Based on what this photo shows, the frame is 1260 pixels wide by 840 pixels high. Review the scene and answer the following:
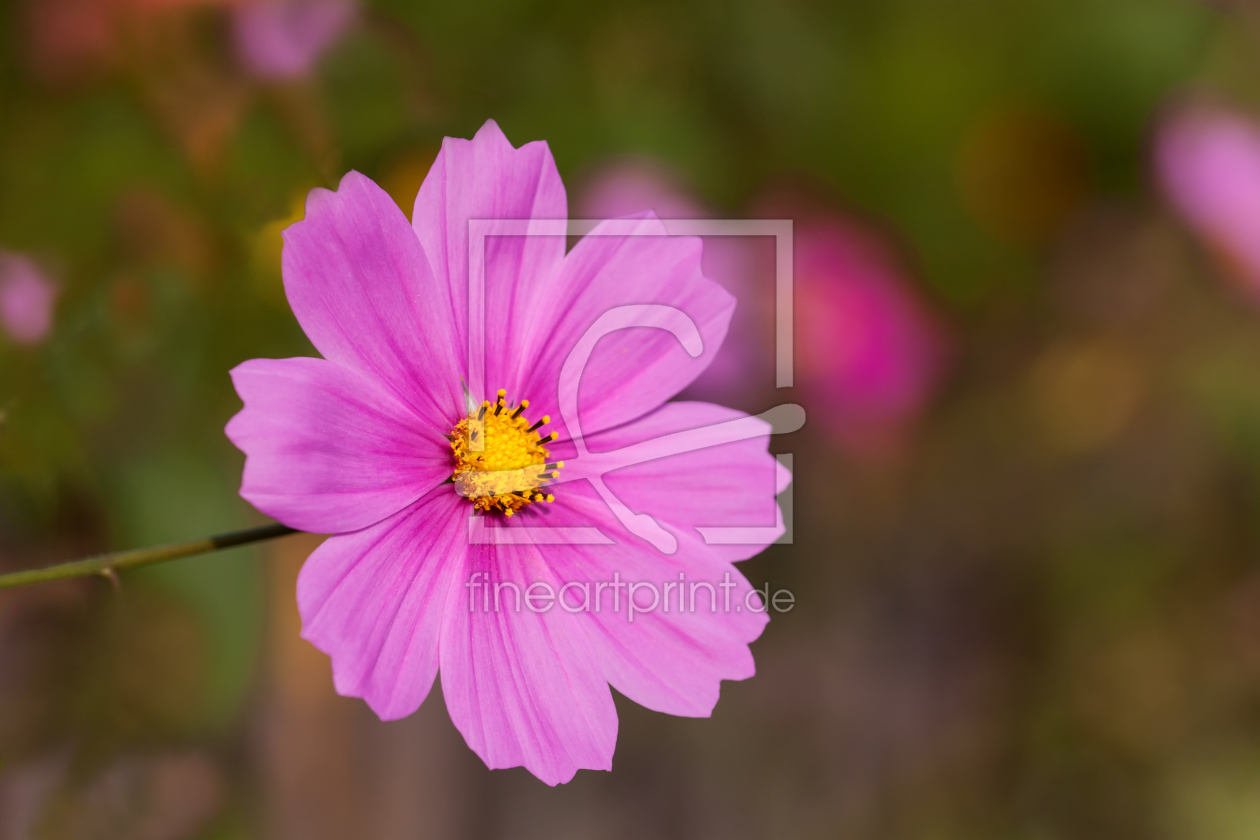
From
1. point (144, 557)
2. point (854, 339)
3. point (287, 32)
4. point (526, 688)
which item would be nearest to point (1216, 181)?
point (854, 339)

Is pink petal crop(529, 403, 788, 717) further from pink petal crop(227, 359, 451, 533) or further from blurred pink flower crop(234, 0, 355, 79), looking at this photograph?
blurred pink flower crop(234, 0, 355, 79)

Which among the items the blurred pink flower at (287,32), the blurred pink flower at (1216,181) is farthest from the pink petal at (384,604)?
the blurred pink flower at (1216,181)

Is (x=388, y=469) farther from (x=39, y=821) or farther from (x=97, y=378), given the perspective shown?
(x=39, y=821)

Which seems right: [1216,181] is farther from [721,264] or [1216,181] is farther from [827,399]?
[721,264]

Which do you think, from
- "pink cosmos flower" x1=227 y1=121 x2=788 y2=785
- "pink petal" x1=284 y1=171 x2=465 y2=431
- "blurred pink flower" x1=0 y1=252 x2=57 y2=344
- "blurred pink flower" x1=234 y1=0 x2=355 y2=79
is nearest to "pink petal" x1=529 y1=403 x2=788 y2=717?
"pink cosmos flower" x1=227 y1=121 x2=788 y2=785

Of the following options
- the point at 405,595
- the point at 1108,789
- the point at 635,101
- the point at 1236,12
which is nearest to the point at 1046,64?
the point at 1236,12
